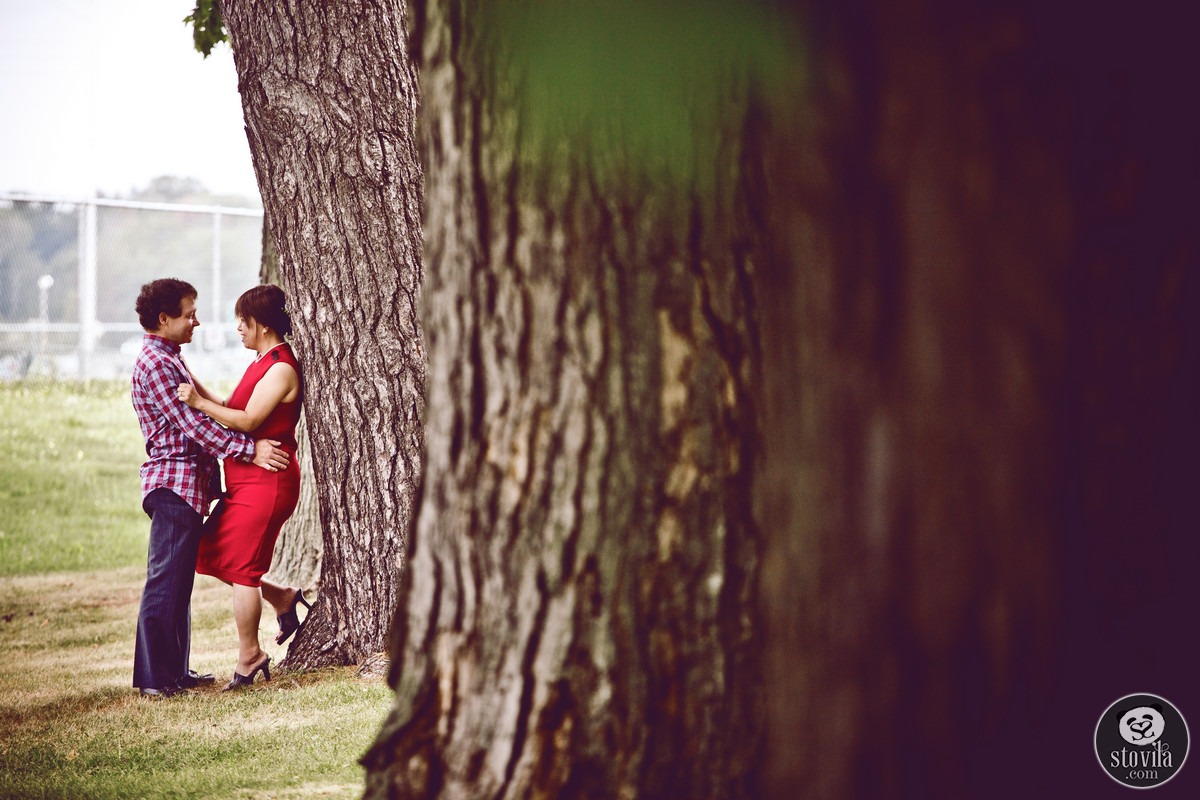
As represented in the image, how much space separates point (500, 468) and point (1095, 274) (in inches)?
42.4

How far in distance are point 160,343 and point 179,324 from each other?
0.44 ft

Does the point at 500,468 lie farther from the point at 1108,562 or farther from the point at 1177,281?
the point at 1177,281

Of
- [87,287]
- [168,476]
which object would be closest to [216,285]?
[87,287]

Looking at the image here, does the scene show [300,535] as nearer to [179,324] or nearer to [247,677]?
[247,677]

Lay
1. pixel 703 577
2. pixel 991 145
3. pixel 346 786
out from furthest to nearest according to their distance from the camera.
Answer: pixel 346 786
pixel 703 577
pixel 991 145

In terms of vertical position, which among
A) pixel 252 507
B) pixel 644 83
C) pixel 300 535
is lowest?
pixel 300 535

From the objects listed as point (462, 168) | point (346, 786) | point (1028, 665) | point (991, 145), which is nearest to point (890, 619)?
point (1028, 665)

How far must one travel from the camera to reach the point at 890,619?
189cm

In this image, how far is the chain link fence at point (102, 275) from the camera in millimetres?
14695

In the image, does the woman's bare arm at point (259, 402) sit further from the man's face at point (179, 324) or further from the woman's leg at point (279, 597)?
the woman's leg at point (279, 597)

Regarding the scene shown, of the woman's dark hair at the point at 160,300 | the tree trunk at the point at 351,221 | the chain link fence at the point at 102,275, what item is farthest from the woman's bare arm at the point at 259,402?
the chain link fence at the point at 102,275

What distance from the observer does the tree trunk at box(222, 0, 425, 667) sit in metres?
5.52

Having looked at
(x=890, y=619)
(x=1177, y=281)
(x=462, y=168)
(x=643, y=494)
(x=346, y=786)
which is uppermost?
(x=462, y=168)

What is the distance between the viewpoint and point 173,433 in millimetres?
5676
